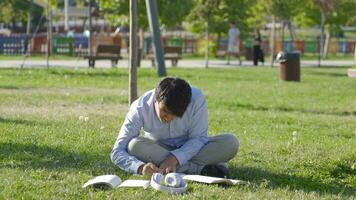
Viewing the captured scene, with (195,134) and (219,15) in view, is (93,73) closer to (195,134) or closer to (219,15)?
(219,15)

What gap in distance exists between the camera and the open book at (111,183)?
19.7 feet

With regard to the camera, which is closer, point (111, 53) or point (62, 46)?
point (111, 53)

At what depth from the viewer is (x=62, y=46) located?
39.6 metres

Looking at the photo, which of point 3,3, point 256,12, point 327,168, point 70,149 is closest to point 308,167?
point 327,168

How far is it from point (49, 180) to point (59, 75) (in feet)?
49.4

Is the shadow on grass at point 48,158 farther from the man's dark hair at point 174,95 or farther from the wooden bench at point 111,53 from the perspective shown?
the wooden bench at point 111,53

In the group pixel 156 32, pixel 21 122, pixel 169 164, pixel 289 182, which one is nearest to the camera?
pixel 169 164

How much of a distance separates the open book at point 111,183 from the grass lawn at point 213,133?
79mm

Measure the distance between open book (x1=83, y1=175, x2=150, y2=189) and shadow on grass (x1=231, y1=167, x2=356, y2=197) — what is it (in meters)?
1.00

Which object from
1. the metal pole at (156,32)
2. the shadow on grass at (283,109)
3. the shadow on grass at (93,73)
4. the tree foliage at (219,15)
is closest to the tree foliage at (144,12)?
the tree foliage at (219,15)

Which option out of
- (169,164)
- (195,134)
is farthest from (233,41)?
(169,164)

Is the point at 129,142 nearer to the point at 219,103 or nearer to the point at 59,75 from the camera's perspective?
the point at 219,103

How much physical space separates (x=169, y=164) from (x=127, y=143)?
0.44m

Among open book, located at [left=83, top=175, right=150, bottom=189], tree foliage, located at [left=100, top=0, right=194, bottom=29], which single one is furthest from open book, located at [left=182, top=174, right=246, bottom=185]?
tree foliage, located at [left=100, top=0, right=194, bottom=29]
